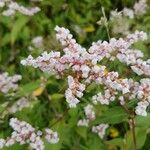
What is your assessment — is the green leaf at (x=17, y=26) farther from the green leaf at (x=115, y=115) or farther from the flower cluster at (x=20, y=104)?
the green leaf at (x=115, y=115)

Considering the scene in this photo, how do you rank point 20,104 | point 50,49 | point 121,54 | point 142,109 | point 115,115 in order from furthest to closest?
point 50,49 < point 20,104 < point 115,115 < point 121,54 < point 142,109

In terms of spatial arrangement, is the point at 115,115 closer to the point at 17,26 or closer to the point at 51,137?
the point at 51,137

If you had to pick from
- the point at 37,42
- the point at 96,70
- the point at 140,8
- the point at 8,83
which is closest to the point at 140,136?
the point at 96,70

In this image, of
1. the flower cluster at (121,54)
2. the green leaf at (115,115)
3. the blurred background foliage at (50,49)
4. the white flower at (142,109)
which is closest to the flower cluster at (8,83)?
the blurred background foliage at (50,49)

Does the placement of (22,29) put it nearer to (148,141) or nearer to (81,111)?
(81,111)

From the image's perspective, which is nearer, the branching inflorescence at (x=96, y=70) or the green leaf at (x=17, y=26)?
the branching inflorescence at (x=96, y=70)

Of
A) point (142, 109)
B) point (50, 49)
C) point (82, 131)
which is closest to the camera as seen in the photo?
point (142, 109)

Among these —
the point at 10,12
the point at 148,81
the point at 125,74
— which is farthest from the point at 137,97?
the point at 10,12
